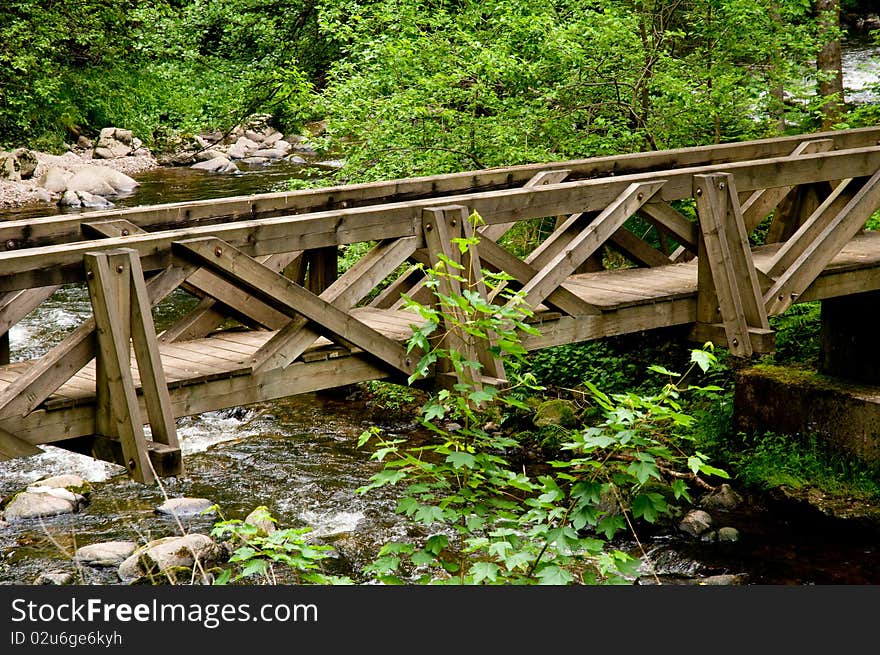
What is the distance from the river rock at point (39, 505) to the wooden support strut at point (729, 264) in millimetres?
5628

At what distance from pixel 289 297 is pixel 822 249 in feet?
12.8

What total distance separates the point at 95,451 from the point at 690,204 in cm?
844

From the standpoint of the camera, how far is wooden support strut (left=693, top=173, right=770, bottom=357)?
7105mm

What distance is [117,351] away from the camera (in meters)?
5.13

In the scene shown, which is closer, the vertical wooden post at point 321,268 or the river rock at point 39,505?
the vertical wooden post at point 321,268

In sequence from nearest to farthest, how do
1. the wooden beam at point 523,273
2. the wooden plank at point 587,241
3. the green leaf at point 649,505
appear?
the green leaf at point 649,505 → the wooden beam at point 523,273 → the wooden plank at point 587,241

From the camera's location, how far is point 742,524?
8977 mm

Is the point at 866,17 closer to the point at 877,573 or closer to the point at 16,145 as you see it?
the point at 16,145

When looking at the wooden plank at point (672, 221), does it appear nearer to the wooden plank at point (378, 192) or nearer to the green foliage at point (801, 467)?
the wooden plank at point (378, 192)

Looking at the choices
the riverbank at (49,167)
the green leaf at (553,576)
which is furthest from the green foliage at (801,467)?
the riverbank at (49,167)

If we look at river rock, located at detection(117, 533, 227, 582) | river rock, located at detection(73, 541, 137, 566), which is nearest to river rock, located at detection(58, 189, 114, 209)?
river rock, located at detection(73, 541, 137, 566)

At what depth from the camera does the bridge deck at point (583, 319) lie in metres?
5.91

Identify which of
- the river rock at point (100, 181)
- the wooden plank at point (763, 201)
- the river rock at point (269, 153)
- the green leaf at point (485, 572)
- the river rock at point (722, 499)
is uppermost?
the wooden plank at point (763, 201)

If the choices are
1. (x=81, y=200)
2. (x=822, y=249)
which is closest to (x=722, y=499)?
(x=822, y=249)
